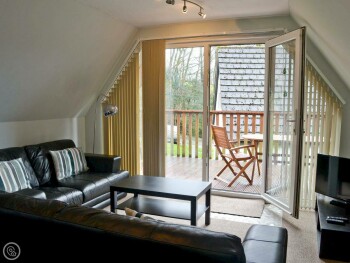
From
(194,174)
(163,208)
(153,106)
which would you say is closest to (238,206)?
(194,174)

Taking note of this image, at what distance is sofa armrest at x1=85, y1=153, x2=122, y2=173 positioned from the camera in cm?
386

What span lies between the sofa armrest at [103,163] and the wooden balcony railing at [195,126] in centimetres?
96

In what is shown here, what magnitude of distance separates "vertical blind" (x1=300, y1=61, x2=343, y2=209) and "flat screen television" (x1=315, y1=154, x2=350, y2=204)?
1.59ft

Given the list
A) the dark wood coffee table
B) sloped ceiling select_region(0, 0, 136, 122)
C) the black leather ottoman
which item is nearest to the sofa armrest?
the dark wood coffee table

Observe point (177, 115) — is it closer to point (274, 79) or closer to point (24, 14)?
point (274, 79)

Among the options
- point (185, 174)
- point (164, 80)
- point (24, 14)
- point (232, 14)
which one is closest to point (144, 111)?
point (164, 80)

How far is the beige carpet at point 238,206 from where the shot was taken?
11.6 feet

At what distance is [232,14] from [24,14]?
2.26 meters

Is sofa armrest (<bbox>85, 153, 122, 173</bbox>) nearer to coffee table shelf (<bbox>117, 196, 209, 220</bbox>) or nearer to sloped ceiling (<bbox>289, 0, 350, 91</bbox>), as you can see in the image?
coffee table shelf (<bbox>117, 196, 209, 220</bbox>)

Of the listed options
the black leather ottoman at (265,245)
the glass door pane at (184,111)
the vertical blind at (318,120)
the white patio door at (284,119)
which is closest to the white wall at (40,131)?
the glass door pane at (184,111)

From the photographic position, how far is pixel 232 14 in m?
3.63

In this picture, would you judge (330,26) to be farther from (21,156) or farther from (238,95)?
(21,156)

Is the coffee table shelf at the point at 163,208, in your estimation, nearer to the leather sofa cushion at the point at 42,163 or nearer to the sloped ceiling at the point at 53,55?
the leather sofa cushion at the point at 42,163

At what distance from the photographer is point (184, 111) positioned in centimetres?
455
